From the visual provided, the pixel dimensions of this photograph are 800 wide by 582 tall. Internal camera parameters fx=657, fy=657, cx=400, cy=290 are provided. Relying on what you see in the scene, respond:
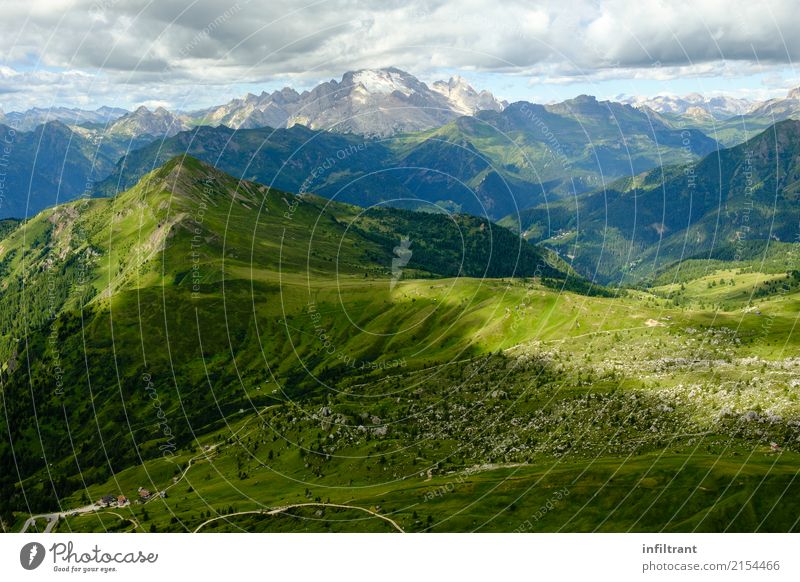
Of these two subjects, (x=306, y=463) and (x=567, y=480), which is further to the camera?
(x=306, y=463)

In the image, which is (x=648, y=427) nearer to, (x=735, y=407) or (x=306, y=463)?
(x=735, y=407)

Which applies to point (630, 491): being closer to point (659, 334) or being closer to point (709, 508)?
point (709, 508)

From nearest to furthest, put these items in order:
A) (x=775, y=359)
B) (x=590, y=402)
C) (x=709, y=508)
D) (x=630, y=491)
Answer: (x=709, y=508) < (x=630, y=491) < (x=590, y=402) < (x=775, y=359)

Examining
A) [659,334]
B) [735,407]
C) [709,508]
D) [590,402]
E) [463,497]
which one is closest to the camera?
[709,508]
